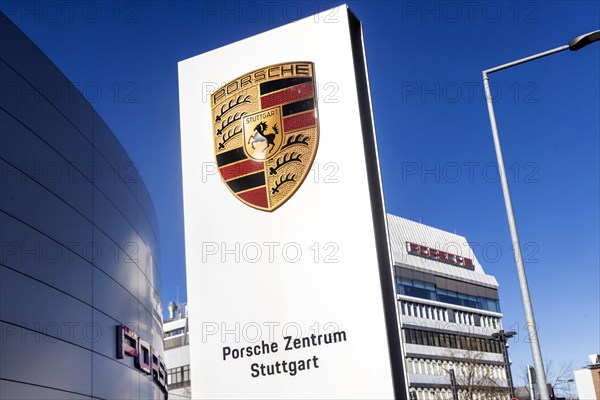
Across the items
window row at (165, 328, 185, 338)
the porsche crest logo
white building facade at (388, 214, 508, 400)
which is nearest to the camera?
the porsche crest logo

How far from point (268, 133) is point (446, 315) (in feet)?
239

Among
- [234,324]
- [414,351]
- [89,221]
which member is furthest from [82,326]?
[414,351]

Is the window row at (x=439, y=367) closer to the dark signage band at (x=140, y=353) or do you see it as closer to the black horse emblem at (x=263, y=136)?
the dark signage band at (x=140, y=353)

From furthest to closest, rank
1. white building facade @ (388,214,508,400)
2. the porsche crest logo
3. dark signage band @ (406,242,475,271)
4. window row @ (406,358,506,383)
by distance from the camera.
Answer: dark signage band @ (406,242,475,271) < white building facade @ (388,214,508,400) < window row @ (406,358,506,383) < the porsche crest logo

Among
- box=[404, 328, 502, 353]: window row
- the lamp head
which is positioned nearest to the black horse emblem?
the lamp head

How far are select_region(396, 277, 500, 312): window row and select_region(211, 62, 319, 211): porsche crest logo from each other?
200ft

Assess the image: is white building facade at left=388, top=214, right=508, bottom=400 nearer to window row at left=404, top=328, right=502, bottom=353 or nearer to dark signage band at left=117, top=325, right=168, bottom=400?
window row at left=404, top=328, right=502, bottom=353

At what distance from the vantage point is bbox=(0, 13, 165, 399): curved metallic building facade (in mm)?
18500

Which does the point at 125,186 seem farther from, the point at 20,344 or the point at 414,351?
the point at 414,351

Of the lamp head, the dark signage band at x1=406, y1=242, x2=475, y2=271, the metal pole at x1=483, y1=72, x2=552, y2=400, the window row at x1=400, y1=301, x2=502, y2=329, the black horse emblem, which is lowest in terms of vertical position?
the metal pole at x1=483, y1=72, x2=552, y2=400

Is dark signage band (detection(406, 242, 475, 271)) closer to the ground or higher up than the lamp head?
higher up

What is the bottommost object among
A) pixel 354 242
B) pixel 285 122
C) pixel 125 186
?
pixel 354 242

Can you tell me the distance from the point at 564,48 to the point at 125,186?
1802 cm

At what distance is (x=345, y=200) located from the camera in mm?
12227
